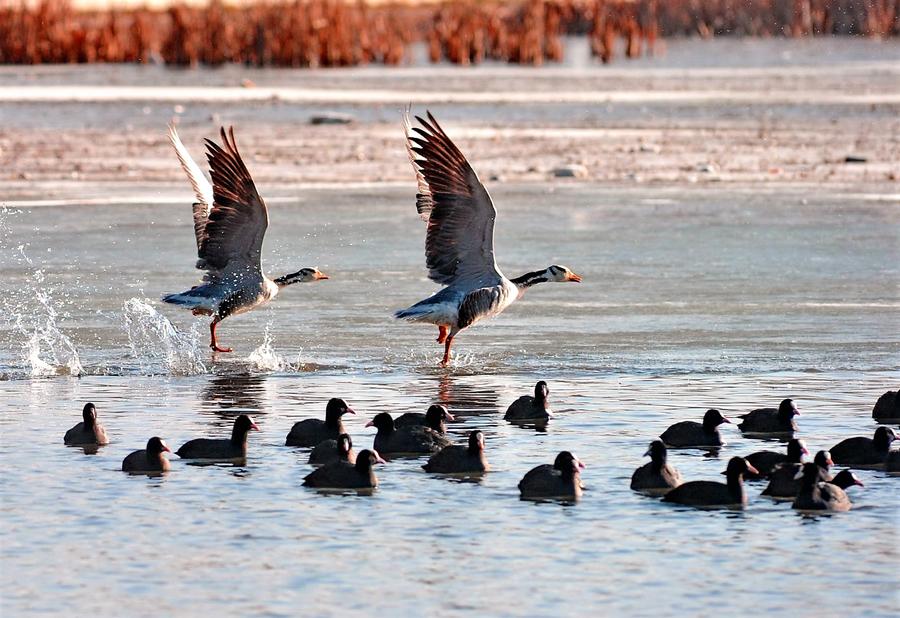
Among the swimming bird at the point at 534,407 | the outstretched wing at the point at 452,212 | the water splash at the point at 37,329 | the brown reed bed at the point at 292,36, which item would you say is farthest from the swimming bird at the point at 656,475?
the brown reed bed at the point at 292,36

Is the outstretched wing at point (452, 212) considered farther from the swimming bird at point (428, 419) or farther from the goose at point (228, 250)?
the swimming bird at point (428, 419)

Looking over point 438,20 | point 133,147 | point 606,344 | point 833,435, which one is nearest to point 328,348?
point 606,344

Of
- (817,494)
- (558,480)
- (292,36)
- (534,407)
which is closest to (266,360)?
(534,407)

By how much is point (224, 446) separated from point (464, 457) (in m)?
1.40

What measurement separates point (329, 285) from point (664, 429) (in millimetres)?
6631

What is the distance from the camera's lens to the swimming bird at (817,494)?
8.77 metres

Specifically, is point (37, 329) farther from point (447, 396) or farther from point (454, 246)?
point (447, 396)

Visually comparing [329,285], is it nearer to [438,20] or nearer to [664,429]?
[664,429]

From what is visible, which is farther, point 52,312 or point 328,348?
point 52,312

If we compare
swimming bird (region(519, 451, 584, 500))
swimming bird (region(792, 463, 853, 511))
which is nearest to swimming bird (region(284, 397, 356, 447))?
swimming bird (region(519, 451, 584, 500))

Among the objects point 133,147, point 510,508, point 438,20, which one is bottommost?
point 510,508

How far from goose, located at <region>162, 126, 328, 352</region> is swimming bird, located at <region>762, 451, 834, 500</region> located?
5.78m

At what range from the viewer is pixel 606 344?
547 inches

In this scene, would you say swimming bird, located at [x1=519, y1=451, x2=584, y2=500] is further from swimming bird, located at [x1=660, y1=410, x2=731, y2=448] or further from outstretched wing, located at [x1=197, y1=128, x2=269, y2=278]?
outstretched wing, located at [x1=197, y1=128, x2=269, y2=278]
